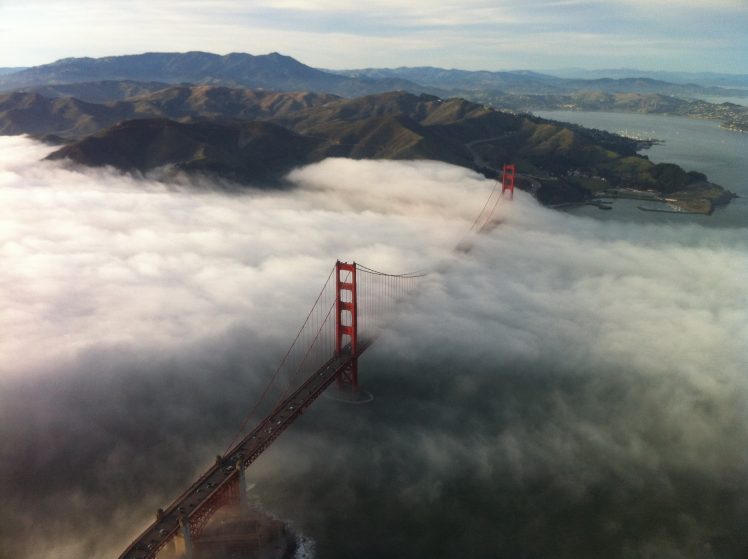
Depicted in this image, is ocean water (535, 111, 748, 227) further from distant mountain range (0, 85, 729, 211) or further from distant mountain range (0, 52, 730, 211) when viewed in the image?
distant mountain range (0, 52, 730, 211)

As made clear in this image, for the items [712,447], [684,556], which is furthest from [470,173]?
[684,556]

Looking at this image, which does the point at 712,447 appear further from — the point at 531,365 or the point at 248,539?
the point at 248,539

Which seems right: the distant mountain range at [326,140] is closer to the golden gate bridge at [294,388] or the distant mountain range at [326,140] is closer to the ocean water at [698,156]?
the ocean water at [698,156]

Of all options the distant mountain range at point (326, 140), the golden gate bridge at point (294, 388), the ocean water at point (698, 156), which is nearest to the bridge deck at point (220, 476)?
the golden gate bridge at point (294, 388)

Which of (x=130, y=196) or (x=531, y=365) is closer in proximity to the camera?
A: (x=531, y=365)

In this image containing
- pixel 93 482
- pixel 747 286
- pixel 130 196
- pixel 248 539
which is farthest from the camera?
pixel 130 196

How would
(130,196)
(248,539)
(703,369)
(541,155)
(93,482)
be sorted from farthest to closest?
(541,155), (130,196), (703,369), (93,482), (248,539)

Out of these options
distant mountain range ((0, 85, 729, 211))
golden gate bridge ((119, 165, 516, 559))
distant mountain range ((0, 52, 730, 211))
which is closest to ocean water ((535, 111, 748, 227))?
distant mountain range ((0, 85, 729, 211))
